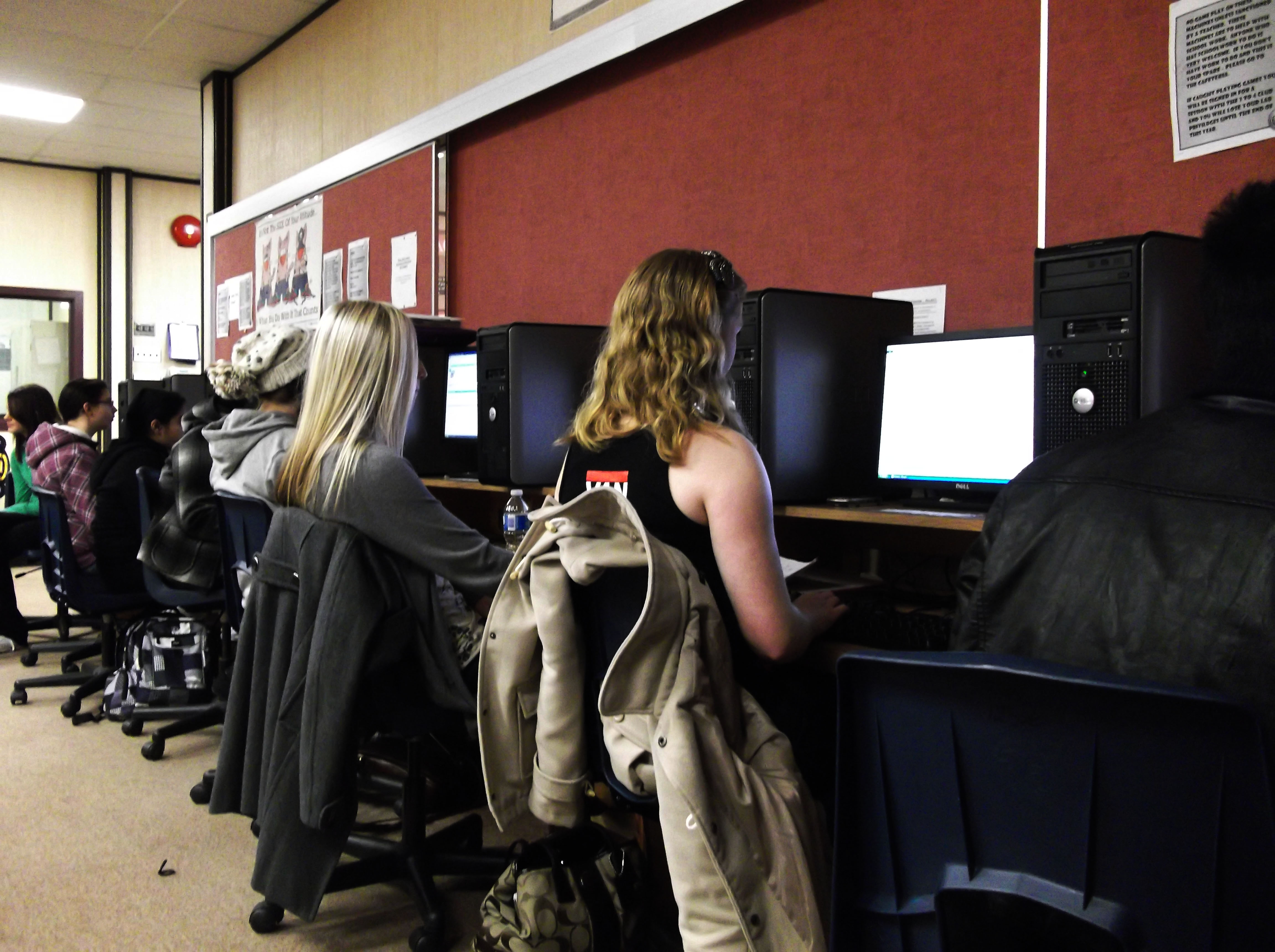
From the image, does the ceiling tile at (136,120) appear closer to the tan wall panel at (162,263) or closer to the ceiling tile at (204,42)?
the ceiling tile at (204,42)

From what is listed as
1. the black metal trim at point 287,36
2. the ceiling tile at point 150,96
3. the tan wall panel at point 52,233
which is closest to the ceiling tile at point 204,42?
the black metal trim at point 287,36

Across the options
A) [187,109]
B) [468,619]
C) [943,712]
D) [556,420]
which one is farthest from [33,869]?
[187,109]

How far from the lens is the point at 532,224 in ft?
11.6

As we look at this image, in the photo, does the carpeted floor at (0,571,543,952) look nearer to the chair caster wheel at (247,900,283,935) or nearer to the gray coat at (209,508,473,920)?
the chair caster wheel at (247,900,283,935)

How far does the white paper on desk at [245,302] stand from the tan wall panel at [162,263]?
264 centimetres

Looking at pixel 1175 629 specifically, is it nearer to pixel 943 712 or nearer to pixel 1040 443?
pixel 943 712

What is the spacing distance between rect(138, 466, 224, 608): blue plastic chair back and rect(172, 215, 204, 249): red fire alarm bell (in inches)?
205

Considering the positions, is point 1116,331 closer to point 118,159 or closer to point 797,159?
point 797,159

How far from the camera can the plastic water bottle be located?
2.72 meters

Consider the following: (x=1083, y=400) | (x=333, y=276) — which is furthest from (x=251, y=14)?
(x=1083, y=400)

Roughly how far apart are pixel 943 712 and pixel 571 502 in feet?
2.13

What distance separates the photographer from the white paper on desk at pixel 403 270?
4133 mm

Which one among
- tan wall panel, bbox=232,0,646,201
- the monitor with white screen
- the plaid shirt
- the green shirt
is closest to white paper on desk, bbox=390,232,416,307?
tan wall panel, bbox=232,0,646,201

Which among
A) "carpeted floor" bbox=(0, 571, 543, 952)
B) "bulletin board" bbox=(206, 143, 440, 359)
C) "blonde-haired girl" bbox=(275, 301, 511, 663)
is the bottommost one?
"carpeted floor" bbox=(0, 571, 543, 952)
